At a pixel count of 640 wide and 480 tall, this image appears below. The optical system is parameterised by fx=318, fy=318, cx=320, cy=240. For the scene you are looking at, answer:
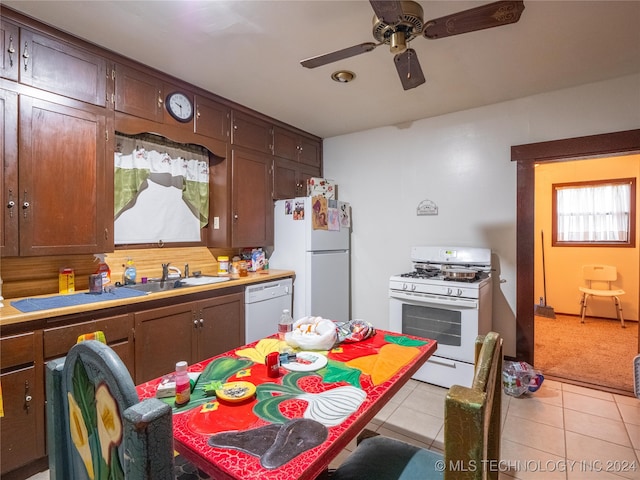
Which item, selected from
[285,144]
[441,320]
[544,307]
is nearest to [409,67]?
[441,320]

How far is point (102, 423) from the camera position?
2.10ft

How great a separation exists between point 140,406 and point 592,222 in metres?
5.86

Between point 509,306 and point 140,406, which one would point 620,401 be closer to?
point 509,306

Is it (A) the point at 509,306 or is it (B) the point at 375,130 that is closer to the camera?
(A) the point at 509,306

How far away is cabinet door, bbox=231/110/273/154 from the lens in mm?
3119

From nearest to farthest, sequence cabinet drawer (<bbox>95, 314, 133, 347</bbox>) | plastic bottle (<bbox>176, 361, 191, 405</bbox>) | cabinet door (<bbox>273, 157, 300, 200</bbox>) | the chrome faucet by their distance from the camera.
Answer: plastic bottle (<bbox>176, 361, 191, 405</bbox>), cabinet drawer (<bbox>95, 314, 133, 347</bbox>), the chrome faucet, cabinet door (<bbox>273, 157, 300, 200</bbox>)

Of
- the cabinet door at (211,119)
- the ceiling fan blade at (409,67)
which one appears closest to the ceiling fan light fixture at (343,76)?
the ceiling fan blade at (409,67)

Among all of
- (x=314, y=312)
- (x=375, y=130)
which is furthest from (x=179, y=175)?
(x=375, y=130)

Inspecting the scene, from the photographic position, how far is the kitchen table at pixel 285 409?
0.74m

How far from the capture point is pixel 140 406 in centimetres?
53

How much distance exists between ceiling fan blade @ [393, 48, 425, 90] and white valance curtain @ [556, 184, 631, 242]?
4.21 meters

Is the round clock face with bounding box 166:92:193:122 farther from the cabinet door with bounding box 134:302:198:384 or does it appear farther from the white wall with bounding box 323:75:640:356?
the cabinet door with bounding box 134:302:198:384

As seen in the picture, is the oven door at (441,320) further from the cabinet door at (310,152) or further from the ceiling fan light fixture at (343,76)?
the cabinet door at (310,152)

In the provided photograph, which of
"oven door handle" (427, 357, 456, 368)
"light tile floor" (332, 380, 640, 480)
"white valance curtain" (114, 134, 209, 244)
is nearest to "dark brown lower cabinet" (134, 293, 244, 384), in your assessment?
"white valance curtain" (114, 134, 209, 244)
